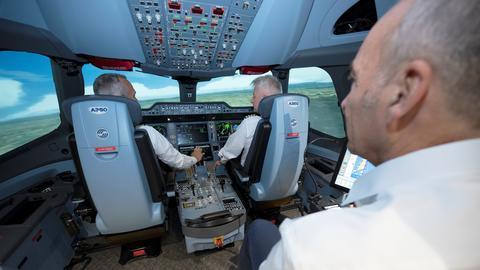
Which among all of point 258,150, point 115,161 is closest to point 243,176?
point 258,150

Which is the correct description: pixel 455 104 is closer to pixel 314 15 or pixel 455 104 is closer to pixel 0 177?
pixel 314 15

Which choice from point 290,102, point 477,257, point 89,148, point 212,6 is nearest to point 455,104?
point 477,257

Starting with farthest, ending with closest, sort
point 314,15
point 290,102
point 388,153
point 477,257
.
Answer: point 314,15 < point 290,102 < point 388,153 < point 477,257

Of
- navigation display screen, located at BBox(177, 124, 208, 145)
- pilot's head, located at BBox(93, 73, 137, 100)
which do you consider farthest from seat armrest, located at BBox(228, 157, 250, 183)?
pilot's head, located at BBox(93, 73, 137, 100)

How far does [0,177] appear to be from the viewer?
1971 millimetres

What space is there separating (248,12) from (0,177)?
10.3 ft

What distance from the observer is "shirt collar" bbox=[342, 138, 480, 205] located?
29cm

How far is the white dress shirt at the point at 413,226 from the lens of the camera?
0.26m

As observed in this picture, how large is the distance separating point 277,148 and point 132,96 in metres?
1.28

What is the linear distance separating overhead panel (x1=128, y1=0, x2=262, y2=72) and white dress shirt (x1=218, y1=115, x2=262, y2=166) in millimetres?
1048

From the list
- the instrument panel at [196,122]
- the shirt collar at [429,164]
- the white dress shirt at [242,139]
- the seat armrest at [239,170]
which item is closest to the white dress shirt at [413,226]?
the shirt collar at [429,164]

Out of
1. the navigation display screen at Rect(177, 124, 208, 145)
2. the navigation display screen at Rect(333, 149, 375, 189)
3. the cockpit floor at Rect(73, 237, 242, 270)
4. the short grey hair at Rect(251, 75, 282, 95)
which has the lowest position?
the cockpit floor at Rect(73, 237, 242, 270)

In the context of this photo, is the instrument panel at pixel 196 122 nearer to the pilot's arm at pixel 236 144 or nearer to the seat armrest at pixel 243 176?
the pilot's arm at pixel 236 144

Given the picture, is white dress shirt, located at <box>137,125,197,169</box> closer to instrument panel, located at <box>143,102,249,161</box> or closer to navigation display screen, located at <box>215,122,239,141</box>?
instrument panel, located at <box>143,102,249,161</box>
